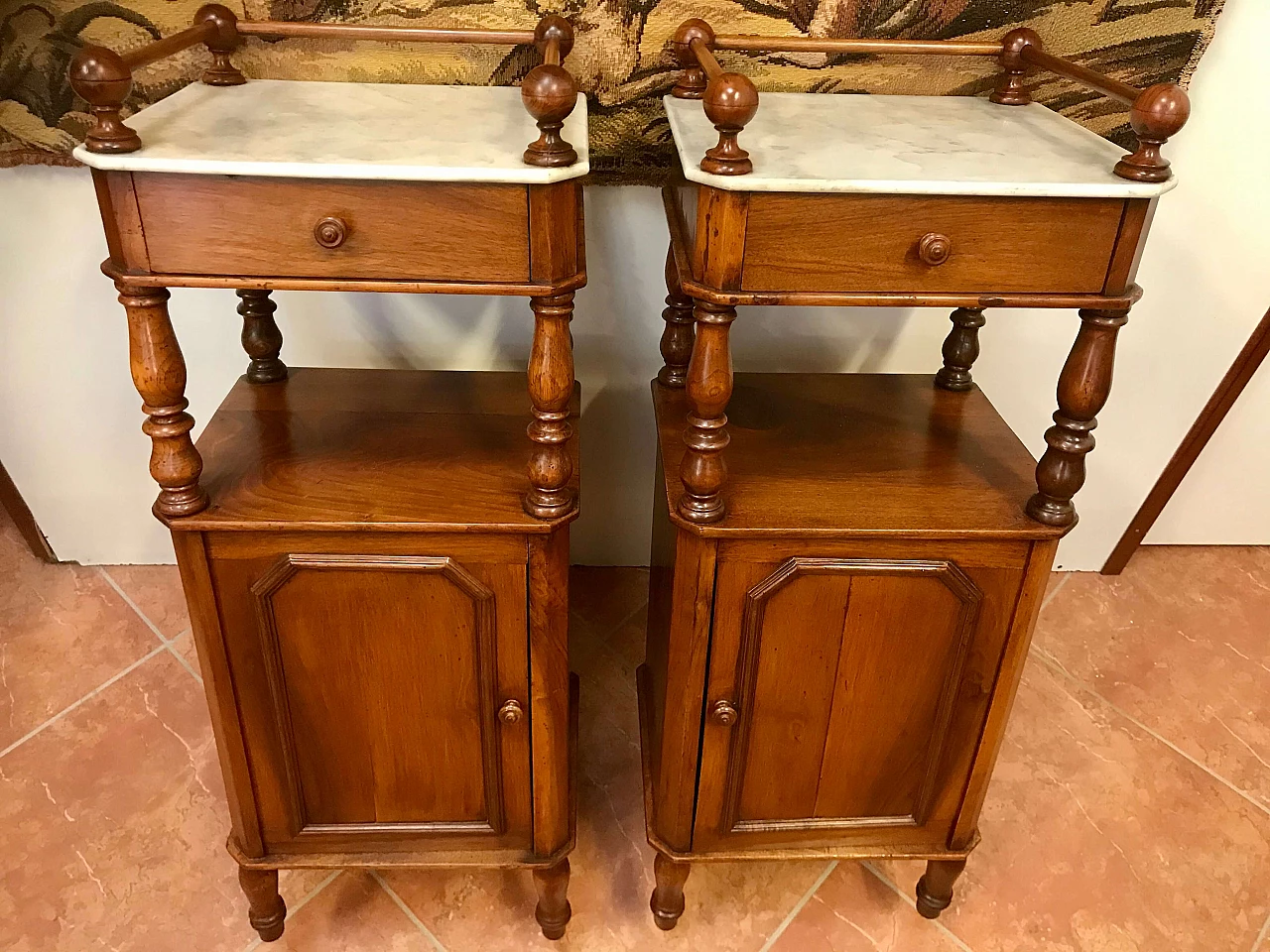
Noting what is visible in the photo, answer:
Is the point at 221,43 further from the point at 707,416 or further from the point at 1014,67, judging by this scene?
the point at 1014,67

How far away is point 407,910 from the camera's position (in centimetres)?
143

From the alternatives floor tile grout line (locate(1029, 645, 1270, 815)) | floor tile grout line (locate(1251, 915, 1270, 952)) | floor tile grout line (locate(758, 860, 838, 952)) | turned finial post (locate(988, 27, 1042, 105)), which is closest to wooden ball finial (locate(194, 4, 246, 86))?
turned finial post (locate(988, 27, 1042, 105))

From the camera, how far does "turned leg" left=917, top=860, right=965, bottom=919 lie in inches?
54.8

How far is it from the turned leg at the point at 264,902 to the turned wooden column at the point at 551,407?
0.69m

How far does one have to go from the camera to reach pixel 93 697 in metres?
1.74

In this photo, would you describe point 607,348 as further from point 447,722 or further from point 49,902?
point 49,902

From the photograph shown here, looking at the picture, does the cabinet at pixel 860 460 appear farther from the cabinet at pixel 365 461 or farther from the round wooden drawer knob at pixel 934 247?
the cabinet at pixel 365 461

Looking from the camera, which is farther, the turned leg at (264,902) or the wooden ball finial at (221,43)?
the turned leg at (264,902)

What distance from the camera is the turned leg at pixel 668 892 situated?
53.6 inches

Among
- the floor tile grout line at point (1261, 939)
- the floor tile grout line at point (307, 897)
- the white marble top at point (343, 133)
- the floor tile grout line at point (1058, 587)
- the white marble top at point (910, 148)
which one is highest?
the white marble top at point (910, 148)

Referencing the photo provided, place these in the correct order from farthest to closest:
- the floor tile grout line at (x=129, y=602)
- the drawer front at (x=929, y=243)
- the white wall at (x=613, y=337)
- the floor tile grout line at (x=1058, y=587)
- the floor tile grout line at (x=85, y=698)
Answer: the floor tile grout line at (x=1058, y=587), the floor tile grout line at (x=129, y=602), the floor tile grout line at (x=85, y=698), the white wall at (x=613, y=337), the drawer front at (x=929, y=243)

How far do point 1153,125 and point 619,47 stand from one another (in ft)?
2.32

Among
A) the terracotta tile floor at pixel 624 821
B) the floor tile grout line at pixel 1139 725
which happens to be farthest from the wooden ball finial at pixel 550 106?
the floor tile grout line at pixel 1139 725

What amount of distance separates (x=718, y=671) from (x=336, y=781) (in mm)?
527
